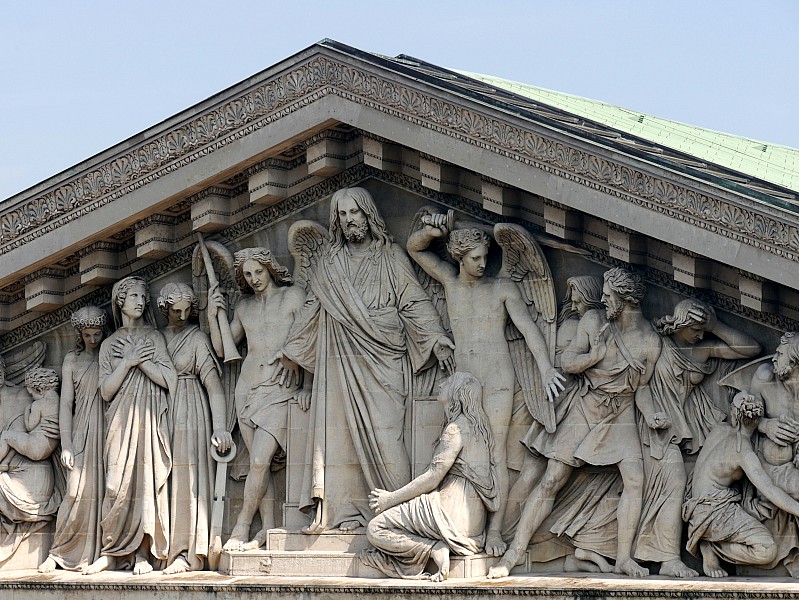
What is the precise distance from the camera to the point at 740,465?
17.0 meters

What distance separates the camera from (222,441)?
62.6 feet

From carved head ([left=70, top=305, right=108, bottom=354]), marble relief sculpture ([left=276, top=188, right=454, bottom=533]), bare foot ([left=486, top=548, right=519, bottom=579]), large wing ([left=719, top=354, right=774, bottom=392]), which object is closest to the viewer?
large wing ([left=719, top=354, right=774, bottom=392])

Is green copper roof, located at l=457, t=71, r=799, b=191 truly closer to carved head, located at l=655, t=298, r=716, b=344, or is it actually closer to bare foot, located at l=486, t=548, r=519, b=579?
carved head, located at l=655, t=298, r=716, b=344

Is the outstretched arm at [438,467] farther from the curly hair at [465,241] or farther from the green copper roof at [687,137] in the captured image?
the green copper roof at [687,137]

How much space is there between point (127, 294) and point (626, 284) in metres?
5.02

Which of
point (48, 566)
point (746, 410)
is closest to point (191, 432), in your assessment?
point (48, 566)

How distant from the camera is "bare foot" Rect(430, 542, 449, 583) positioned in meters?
17.6

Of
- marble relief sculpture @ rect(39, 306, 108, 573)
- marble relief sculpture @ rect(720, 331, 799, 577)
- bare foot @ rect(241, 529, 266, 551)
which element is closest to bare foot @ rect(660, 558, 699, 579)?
marble relief sculpture @ rect(720, 331, 799, 577)

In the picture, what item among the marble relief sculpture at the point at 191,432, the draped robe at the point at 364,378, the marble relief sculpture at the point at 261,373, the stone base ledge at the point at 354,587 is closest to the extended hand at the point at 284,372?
the marble relief sculpture at the point at 261,373

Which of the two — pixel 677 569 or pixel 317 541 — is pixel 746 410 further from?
pixel 317 541

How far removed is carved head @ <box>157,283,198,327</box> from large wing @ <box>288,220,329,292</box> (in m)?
1.08

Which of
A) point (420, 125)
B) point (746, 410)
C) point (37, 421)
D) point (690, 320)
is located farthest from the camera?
point (37, 421)

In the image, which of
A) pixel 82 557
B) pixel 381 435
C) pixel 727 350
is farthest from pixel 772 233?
pixel 82 557

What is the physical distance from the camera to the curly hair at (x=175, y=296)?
63.6ft
